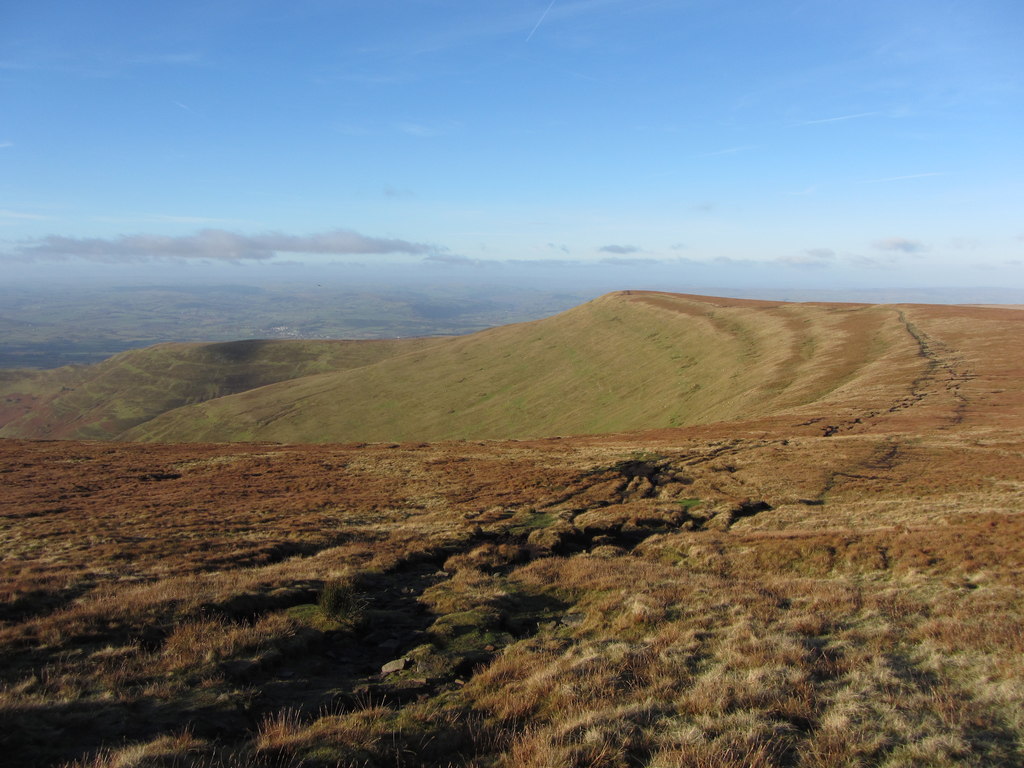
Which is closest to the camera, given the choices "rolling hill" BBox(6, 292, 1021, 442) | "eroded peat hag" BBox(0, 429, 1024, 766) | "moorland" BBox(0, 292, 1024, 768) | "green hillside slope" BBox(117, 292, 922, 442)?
"eroded peat hag" BBox(0, 429, 1024, 766)

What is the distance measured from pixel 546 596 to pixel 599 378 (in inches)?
3325

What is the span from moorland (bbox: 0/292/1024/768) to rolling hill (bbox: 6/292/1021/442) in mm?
8008

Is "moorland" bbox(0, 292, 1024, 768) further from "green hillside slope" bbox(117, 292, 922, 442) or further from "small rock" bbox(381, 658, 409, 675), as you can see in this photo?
"green hillside slope" bbox(117, 292, 922, 442)

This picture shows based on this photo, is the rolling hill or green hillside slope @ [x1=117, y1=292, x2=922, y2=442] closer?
A: the rolling hill

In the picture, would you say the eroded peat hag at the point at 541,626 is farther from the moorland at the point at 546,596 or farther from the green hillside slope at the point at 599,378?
the green hillside slope at the point at 599,378

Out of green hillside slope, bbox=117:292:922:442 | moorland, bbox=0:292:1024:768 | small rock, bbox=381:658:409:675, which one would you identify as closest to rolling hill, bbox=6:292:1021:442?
green hillside slope, bbox=117:292:922:442

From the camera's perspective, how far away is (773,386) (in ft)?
205

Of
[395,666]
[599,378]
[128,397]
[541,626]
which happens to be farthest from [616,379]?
[128,397]

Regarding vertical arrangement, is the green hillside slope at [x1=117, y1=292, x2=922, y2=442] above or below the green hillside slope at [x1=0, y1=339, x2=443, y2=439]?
above

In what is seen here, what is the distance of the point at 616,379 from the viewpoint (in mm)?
95375

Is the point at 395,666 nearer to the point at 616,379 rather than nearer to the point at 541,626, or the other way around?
the point at 541,626

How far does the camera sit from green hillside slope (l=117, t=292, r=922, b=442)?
6625cm

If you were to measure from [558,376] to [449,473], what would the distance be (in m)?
68.5

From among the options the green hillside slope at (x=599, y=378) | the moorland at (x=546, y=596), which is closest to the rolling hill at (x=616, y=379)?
the green hillside slope at (x=599, y=378)
